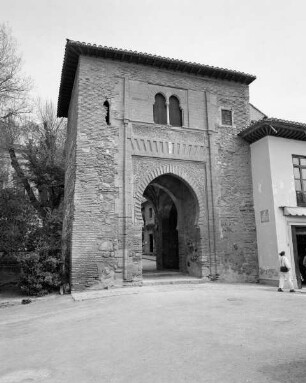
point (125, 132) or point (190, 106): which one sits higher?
point (190, 106)

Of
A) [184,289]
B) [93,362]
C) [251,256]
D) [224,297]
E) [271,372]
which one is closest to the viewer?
[271,372]

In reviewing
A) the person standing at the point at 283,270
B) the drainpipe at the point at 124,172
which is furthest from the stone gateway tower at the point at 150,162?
the person standing at the point at 283,270

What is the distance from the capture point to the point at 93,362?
14.2 ft

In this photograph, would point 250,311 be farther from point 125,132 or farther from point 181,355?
point 125,132

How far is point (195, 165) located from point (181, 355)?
893cm

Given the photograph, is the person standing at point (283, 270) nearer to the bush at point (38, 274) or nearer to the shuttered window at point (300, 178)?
the shuttered window at point (300, 178)

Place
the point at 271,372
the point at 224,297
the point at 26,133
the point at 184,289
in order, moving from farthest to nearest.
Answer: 1. the point at 26,133
2. the point at 184,289
3. the point at 224,297
4. the point at 271,372

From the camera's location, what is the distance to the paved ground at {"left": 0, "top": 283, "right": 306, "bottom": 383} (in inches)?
153

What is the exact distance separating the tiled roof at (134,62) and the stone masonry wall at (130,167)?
229mm

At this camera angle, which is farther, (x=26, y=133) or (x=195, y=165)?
(x=26, y=133)

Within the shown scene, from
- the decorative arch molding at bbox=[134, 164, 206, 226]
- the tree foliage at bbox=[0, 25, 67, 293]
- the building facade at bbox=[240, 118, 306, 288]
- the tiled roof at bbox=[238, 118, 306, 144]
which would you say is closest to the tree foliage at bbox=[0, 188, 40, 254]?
the tree foliage at bbox=[0, 25, 67, 293]

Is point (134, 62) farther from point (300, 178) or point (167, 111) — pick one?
point (300, 178)

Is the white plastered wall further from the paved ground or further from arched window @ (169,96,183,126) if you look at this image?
arched window @ (169,96,183,126)

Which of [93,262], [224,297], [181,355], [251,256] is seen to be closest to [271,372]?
[181,355]
